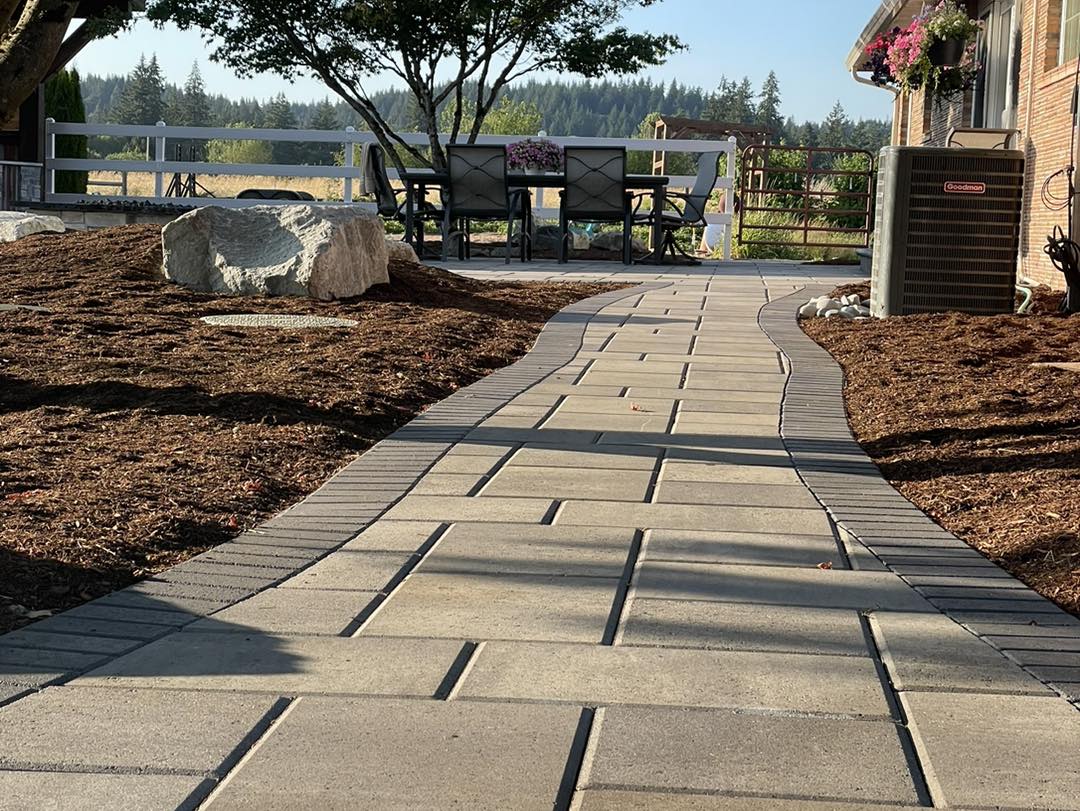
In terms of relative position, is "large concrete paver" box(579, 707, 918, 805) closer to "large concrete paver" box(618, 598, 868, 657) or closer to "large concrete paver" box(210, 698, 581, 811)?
"large concrete paver" box(210, 698, 581, 811)

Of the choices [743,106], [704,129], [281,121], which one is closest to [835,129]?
[743,106]

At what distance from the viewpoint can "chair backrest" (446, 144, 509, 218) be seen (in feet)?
49.1

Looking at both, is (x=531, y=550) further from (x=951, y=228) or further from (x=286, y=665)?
(x=951, y=228)

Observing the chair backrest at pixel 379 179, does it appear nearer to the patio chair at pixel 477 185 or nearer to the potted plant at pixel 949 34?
the patio chair at pixel 477 185

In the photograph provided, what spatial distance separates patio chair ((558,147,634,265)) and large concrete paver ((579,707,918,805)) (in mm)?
12874

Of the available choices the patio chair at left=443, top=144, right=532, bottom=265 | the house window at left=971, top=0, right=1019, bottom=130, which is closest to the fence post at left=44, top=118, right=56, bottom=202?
the patio chair at left=443, top=144, right=532, bottom=265

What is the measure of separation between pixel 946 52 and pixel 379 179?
241 inches

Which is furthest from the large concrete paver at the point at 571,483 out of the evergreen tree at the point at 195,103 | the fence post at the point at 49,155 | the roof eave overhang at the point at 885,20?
the evergreen tree at the point at 195,103

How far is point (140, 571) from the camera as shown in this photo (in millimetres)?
3434

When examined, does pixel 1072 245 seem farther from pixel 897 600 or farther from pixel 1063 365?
pixel 897 600

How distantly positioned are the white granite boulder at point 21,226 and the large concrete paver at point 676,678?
9.99 meters

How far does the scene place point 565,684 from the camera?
265cm

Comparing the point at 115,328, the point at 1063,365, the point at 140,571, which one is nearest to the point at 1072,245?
the point at 1063,365

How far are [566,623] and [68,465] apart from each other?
2.12 m
